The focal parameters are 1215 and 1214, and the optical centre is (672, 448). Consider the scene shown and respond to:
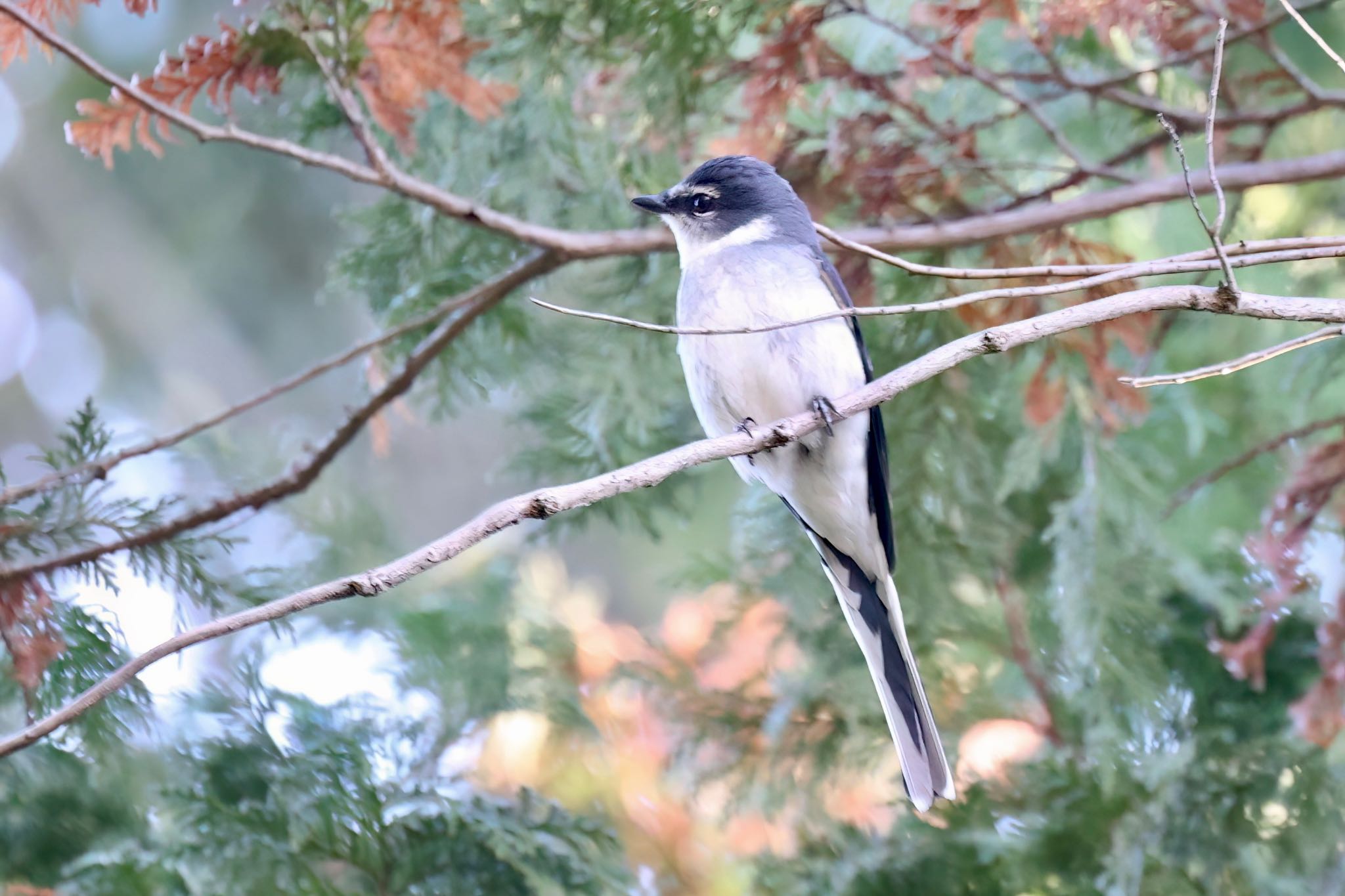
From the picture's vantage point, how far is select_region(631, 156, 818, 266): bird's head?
3021 mm

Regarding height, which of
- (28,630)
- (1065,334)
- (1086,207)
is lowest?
(28,630)

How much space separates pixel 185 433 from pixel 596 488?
60.6 inches

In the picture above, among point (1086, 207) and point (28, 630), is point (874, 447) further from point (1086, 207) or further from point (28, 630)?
point (28, 630)

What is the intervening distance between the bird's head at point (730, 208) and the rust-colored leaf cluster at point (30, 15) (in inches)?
45.5

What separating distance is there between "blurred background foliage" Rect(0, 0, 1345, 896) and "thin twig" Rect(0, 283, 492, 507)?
0.27 feet

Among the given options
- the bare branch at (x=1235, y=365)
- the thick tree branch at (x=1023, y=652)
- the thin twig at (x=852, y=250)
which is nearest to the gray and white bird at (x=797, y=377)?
the thin twig at (x=852, y=250)

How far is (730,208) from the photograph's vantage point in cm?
311

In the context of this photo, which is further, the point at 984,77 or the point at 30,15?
the point at 984,77

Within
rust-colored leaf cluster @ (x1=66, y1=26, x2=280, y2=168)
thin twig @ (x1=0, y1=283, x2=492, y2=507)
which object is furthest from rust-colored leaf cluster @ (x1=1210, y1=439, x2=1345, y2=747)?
rust-colored leaf cluster @ (x1=66, y1=26, x2=280, y2=168)

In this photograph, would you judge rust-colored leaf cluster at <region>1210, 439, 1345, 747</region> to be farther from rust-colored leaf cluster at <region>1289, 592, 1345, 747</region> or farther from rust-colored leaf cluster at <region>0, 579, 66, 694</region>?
rust-colored leaf cluster at <region>0, 579, 66, 694</region>

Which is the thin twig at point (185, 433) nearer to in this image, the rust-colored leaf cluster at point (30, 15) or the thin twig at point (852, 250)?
the thin twig at point (852, 250)

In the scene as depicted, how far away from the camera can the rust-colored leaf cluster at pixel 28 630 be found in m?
2.49

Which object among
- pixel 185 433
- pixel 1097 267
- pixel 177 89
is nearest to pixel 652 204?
pixel 177 89

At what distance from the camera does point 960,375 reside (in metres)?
3.50
